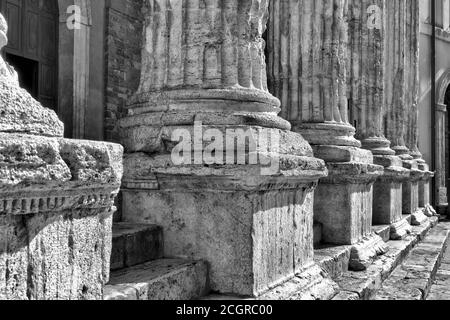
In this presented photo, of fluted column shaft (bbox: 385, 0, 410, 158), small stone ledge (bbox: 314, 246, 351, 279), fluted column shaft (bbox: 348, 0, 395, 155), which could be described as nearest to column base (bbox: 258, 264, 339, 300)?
small stone ledge (bbox: 314, 246, 351, 279)

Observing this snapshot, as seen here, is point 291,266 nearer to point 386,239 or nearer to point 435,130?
point 386,239

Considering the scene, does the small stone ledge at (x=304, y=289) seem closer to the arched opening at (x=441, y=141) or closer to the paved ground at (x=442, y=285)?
the paved ground at (x=442, y=285)

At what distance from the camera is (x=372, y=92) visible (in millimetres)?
6805

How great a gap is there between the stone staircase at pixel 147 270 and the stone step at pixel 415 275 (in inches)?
85.7

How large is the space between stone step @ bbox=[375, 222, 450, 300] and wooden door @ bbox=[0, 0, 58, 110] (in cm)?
484

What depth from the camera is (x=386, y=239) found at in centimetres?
654

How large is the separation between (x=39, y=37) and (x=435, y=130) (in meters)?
12.5

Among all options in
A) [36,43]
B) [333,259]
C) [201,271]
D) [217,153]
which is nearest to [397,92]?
[333,259]

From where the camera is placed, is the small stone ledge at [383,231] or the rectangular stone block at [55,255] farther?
the small stone ledge at [383,231]

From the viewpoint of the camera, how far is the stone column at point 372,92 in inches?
263

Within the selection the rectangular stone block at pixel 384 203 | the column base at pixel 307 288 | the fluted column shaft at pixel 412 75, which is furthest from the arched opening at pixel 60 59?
the fluted column shaft at pixel 412 75

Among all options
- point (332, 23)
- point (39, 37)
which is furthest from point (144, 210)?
point (39, 37)

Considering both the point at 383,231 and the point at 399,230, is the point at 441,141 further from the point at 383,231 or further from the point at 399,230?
the point at 383,231

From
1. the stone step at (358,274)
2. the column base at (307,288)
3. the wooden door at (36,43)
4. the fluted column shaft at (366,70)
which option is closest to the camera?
the column base at (307,288)
